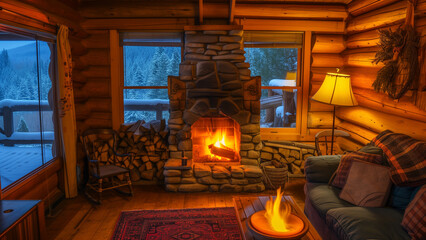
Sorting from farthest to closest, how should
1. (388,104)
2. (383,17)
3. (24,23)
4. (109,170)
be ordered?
(109,170) < (383,17) < (388,104) < (24,23)

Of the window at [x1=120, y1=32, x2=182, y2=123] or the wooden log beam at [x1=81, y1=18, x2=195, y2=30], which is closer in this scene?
the wooden log beam at [x1=81, y1=18, x2=195, y2=30]

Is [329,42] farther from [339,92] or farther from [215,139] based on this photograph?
[215,139]

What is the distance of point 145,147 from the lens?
4.87 meters

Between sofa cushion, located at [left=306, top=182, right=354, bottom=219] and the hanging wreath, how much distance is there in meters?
1.20

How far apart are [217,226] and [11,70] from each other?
2.59 meters

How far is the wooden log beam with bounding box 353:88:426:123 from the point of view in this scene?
337 centimetres

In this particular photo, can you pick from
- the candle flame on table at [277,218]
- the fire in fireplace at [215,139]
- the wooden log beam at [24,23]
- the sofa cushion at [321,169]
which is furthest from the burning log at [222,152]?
the wooden log beam at [24,23]

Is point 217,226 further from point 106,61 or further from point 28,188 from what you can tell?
point 106,61

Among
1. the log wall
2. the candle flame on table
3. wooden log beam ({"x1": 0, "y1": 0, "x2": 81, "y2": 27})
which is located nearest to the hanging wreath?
the log wall

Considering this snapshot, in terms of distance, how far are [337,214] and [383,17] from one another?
95.8 inches

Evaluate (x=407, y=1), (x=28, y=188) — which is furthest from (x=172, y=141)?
(x=407, y=1)

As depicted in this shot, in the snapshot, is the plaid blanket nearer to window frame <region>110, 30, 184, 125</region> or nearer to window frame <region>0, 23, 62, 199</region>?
window frame <region>110, 30, 184, 125</region>

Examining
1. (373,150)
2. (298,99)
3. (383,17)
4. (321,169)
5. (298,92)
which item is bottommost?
(321,169)

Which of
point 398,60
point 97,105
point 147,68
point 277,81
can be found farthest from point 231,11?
point 97,105
